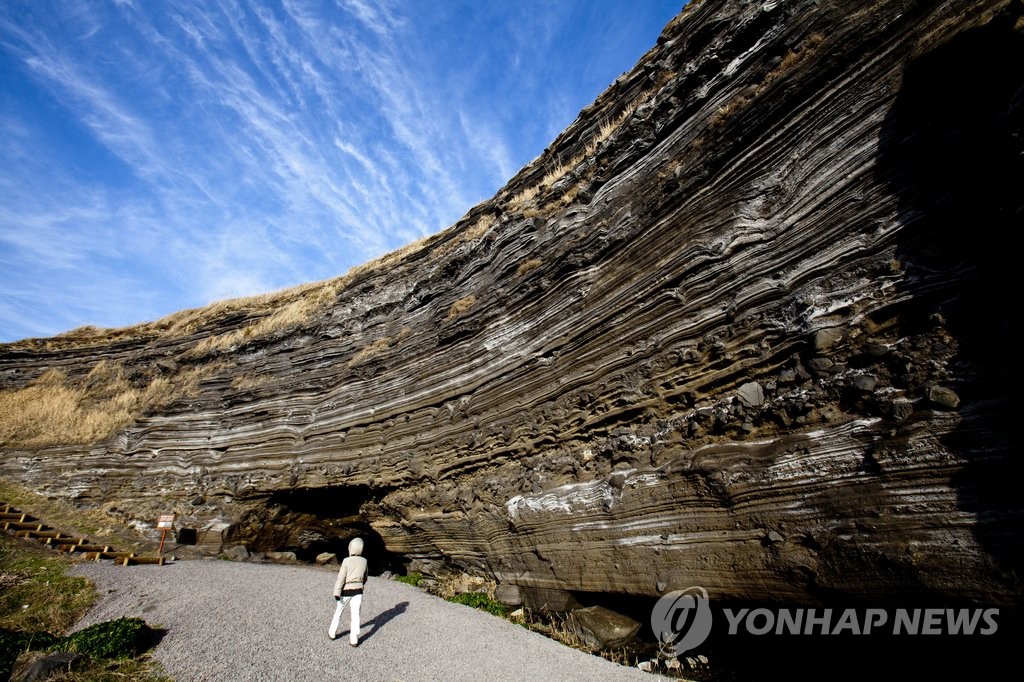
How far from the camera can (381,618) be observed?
9.73 meters

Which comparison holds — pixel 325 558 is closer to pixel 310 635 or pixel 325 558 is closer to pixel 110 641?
pixel 310 635

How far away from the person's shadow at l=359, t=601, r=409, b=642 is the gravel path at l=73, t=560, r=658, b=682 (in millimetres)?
22

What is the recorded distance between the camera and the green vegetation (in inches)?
257

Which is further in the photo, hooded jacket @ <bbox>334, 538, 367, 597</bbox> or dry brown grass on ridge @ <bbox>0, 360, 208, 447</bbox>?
dry brown grass on ridge @ <bbox>0, 360, 208, 447</bbox>

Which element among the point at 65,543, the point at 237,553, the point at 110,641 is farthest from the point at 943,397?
the point at 65,543

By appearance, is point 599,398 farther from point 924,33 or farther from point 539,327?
point 924,33

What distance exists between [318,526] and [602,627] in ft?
41.4

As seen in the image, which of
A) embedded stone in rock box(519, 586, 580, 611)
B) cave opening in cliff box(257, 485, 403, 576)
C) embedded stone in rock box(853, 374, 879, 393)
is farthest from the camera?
cave opening in cliff box(257, 485, 403, 576)

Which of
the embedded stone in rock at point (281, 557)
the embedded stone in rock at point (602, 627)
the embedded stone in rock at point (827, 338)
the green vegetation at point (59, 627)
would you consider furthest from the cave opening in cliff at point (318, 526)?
the embedded stone in rock at point (827, 338)

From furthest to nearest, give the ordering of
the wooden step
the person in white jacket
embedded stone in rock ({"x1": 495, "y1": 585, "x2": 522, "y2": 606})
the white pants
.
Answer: the wooden step < embedded stone in rock ({"x1": 495, "y1": 585, "x2": 522, "y2": 606}) < the person in white jacket < the white pants

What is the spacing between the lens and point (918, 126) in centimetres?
612

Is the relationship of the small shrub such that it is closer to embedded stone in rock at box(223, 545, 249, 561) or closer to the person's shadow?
the person's shadow

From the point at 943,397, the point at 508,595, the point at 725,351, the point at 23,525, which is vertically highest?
the point at 725,351

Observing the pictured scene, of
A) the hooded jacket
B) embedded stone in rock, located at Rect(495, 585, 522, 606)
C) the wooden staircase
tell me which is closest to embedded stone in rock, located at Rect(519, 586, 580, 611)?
embedded stone in rock, located at Rect(495, 585, 522, 606)
